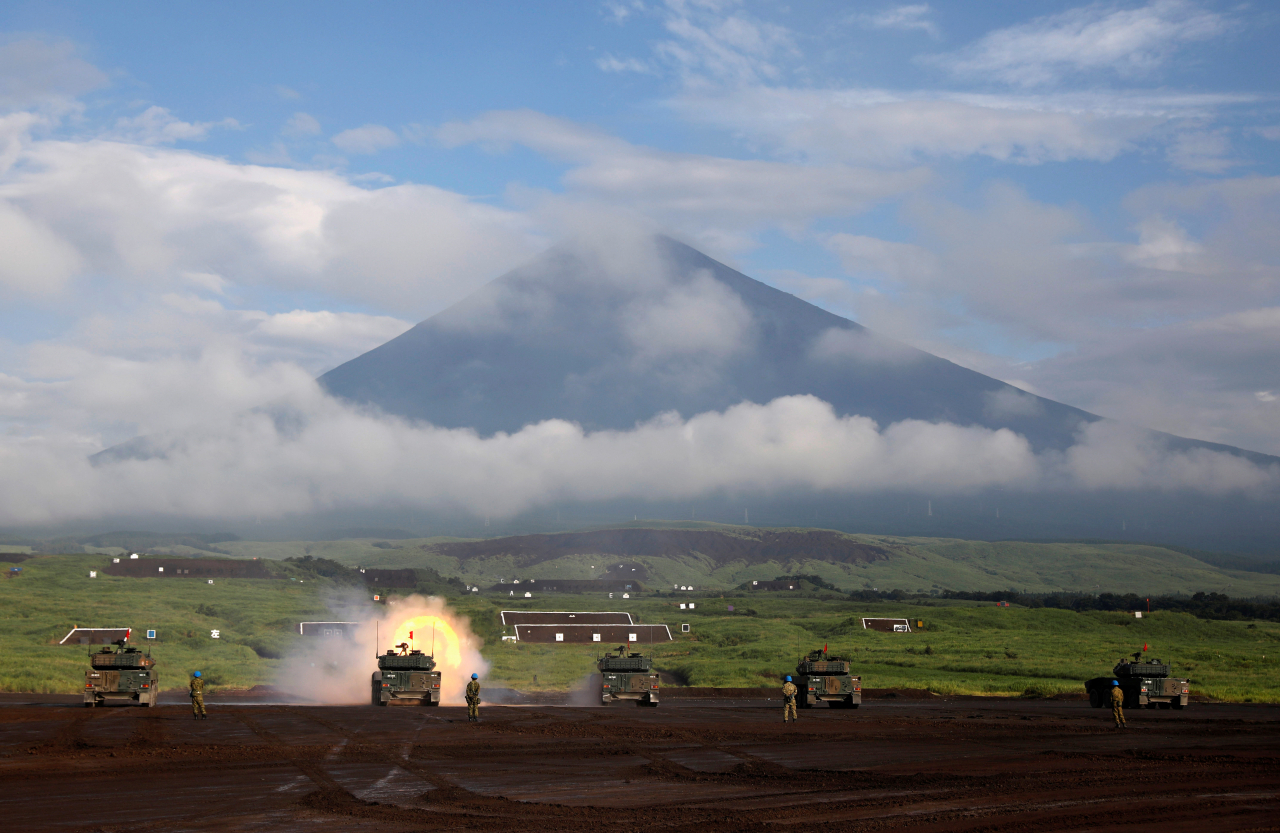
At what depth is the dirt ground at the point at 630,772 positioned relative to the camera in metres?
21.6

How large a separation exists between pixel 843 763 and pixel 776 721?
540 inches

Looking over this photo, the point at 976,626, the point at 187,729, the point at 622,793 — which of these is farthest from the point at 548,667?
the point at 976,626

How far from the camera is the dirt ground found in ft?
71.0

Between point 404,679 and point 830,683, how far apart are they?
63.5ft

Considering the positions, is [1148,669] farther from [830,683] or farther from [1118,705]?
[830,683]

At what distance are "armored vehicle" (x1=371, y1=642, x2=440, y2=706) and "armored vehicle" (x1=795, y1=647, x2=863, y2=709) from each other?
16899 mm

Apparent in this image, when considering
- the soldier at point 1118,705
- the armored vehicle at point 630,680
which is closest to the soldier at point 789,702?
the armored vehicle at point 630,680

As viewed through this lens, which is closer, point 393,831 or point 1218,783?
point 393,831

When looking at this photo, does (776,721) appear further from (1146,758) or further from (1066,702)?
(1066,702)

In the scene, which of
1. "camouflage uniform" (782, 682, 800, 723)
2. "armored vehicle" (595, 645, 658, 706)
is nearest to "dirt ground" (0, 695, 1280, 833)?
"camouflage uniform" (782, 682, 800, 723)

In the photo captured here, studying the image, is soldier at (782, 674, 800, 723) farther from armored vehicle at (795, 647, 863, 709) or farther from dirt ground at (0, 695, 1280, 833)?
armored vehicle at (795, 647, 863, 709)

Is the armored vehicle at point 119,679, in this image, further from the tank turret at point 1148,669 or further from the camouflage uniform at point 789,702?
the tank turret at point 1148,669

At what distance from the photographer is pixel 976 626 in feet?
450

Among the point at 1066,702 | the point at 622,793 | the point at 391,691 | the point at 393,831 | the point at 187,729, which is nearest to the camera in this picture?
the point at 393,831
